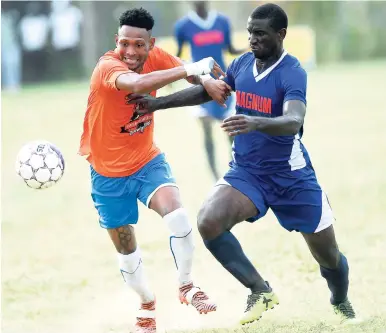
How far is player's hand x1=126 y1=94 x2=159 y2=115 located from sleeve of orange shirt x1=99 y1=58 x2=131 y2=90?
230 millimetres

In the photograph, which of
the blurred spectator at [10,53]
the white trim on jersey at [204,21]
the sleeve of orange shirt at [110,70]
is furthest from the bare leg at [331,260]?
the blurred spectator at [10,53]

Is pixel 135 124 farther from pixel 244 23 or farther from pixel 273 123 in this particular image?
pixel 244 23

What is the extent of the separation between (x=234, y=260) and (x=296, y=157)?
2.62ft

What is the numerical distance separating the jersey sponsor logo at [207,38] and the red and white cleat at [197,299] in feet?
25.5

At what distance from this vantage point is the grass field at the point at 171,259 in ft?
24.7

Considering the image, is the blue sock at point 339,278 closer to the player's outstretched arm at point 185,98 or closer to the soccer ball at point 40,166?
the player's outstretched arm at point 185,98

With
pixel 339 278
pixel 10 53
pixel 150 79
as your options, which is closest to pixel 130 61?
pixel 150 79

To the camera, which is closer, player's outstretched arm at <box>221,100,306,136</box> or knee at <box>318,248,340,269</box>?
player's outstretched arm at <box>221,100,306,136</box>

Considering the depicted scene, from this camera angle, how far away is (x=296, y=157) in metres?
6.43

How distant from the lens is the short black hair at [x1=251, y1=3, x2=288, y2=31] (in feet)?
20.5

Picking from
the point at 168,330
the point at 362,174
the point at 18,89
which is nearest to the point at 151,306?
the point at 168,330

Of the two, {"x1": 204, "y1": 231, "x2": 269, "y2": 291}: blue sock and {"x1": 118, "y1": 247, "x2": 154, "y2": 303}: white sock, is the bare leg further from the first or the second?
{"x1": 118, "y1": 247, "x2": 154, "y2": 303}: white sock

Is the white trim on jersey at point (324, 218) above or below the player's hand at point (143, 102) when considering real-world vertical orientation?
below

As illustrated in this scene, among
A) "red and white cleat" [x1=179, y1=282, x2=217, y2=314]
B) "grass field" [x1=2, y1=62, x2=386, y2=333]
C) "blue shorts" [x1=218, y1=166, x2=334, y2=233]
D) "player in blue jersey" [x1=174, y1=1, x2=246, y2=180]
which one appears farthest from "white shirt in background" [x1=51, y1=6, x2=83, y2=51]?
"blue shorts" [x1=218, y1=166, x2=334, y2=233]
